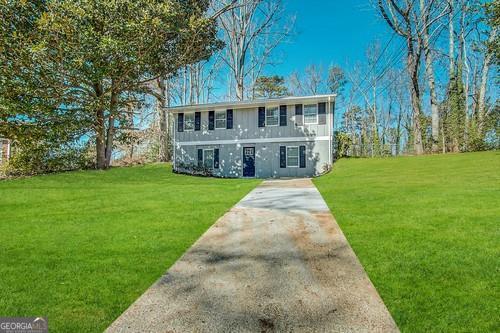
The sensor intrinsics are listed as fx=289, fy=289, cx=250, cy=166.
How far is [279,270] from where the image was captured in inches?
128

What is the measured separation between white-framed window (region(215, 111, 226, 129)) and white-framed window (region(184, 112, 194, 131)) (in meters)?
1.70

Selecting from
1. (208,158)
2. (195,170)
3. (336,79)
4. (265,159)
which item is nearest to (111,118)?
(195,170)

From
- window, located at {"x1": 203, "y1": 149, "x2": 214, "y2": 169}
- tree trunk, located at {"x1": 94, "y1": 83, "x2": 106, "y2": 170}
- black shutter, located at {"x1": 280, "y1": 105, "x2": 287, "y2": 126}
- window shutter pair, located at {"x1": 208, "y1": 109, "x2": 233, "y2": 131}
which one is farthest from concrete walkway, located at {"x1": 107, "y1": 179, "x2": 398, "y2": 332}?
window shutter pair, located at {"x1": 208, "y1": 109, "x2": 233, "y2": 131}

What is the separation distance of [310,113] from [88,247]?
1448cm

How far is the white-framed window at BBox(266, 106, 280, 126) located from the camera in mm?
17125

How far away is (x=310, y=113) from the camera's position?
1662 centimetres

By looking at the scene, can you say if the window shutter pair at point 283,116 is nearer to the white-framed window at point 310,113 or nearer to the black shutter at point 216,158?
the white-framed window at point 310,113

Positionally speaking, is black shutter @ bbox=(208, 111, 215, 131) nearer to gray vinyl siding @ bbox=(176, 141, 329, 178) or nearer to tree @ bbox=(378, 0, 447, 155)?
gray vinyl siding @ bbox=(176, 141, 329, 178)

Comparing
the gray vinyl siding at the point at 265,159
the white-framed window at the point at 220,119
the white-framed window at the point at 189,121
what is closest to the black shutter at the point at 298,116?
the gray vinyl siding at the point at 265,159

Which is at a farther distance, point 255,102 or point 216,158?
point 216,158

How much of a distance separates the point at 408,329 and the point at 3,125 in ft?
53.3

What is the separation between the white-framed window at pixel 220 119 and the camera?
709 inches

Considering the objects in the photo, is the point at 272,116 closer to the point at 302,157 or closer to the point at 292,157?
the point at 292,157

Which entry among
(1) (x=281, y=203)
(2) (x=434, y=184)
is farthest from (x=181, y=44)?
(2) (x=434, y=184)
